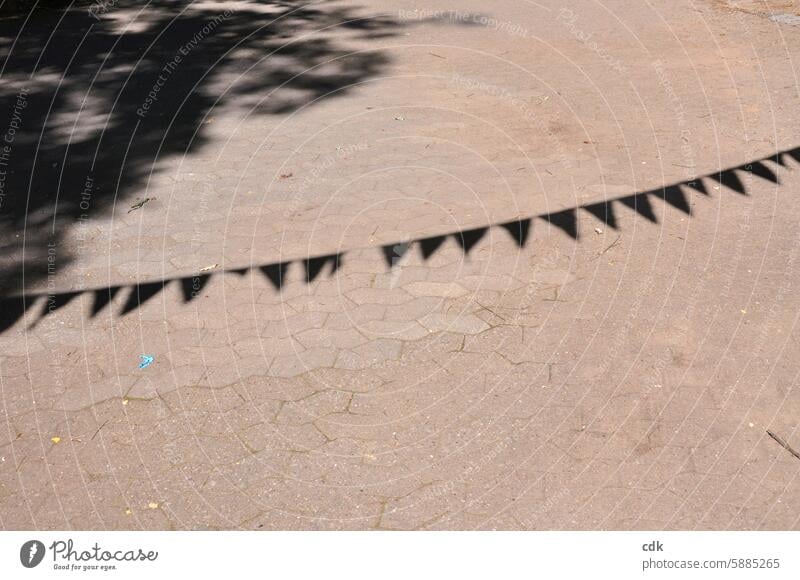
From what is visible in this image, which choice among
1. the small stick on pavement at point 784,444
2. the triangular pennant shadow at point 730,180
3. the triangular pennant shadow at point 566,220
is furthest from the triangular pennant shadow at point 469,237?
the small stick on pavement at point 784,444

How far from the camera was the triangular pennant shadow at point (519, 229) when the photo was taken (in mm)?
6594

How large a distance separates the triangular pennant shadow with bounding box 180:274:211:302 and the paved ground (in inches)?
0.7

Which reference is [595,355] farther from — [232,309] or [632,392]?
[232,309]

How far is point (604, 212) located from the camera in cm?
696

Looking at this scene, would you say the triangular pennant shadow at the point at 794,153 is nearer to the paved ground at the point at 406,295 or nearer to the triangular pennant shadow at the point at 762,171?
the paved ground at the point at 406,295

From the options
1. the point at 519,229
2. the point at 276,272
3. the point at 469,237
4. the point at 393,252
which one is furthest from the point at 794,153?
the point at 276,272

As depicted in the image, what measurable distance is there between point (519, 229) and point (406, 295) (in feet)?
4.31

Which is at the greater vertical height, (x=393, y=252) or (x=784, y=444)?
(x=393, y=252)

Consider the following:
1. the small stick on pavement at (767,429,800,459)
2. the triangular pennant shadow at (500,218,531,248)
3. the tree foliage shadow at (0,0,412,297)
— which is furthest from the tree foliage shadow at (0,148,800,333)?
the small stick on pavement at (767,429,800,459)

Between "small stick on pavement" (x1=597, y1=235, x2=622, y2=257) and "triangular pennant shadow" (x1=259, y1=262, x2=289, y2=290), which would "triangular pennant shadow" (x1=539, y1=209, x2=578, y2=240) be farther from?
"triangular pennant shadow" (x1=259, y1=262, x2=289, y2=290)

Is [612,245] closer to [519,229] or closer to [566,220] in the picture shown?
[566,220]

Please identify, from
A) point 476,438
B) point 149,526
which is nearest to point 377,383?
point 476,438

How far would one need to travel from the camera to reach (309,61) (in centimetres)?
1122
